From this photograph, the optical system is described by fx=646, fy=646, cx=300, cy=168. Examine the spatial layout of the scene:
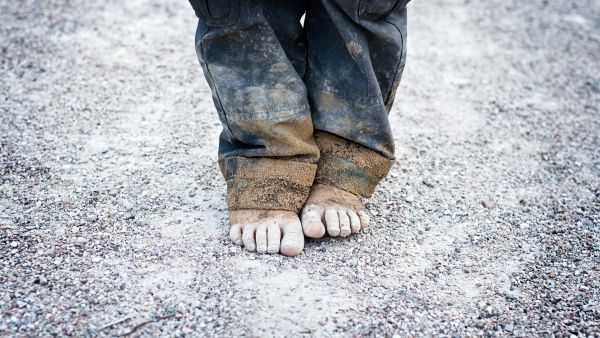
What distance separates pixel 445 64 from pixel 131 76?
143cm

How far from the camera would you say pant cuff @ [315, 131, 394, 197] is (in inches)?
71.7

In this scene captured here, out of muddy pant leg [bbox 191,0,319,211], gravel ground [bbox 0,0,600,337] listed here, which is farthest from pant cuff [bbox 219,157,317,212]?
gravel ground [bbox 0,0,600,337]

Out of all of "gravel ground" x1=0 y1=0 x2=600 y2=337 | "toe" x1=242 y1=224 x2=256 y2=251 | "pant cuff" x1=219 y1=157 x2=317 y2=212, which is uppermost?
"pant cuff" x1=219 y1=157 x2=317 y2=212

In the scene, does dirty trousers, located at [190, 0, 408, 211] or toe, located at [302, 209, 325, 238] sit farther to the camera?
toe, located at [302, 209, 325, 238]

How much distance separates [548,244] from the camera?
6.12 feet

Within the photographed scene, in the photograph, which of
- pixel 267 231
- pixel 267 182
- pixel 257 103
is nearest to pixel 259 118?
pixel 257 103

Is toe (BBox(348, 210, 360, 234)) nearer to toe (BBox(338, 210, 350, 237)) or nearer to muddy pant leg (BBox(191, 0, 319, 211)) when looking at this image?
toe (BBox(338, 210, 350, 237))

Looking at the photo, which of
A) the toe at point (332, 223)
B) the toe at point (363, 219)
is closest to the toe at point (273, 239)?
the toe at point (332, 223)

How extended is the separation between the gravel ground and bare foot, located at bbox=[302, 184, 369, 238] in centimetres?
5

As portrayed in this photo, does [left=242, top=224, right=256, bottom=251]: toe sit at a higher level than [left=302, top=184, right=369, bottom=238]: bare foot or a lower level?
lower

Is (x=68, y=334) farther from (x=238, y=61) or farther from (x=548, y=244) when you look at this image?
(x=548, y=244)

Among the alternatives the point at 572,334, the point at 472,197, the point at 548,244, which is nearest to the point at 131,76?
the point at 472,197

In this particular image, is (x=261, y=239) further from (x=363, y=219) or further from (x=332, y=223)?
(x=363, y=219)

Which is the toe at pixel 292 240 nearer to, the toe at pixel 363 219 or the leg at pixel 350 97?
the leg at pixel 350 97
